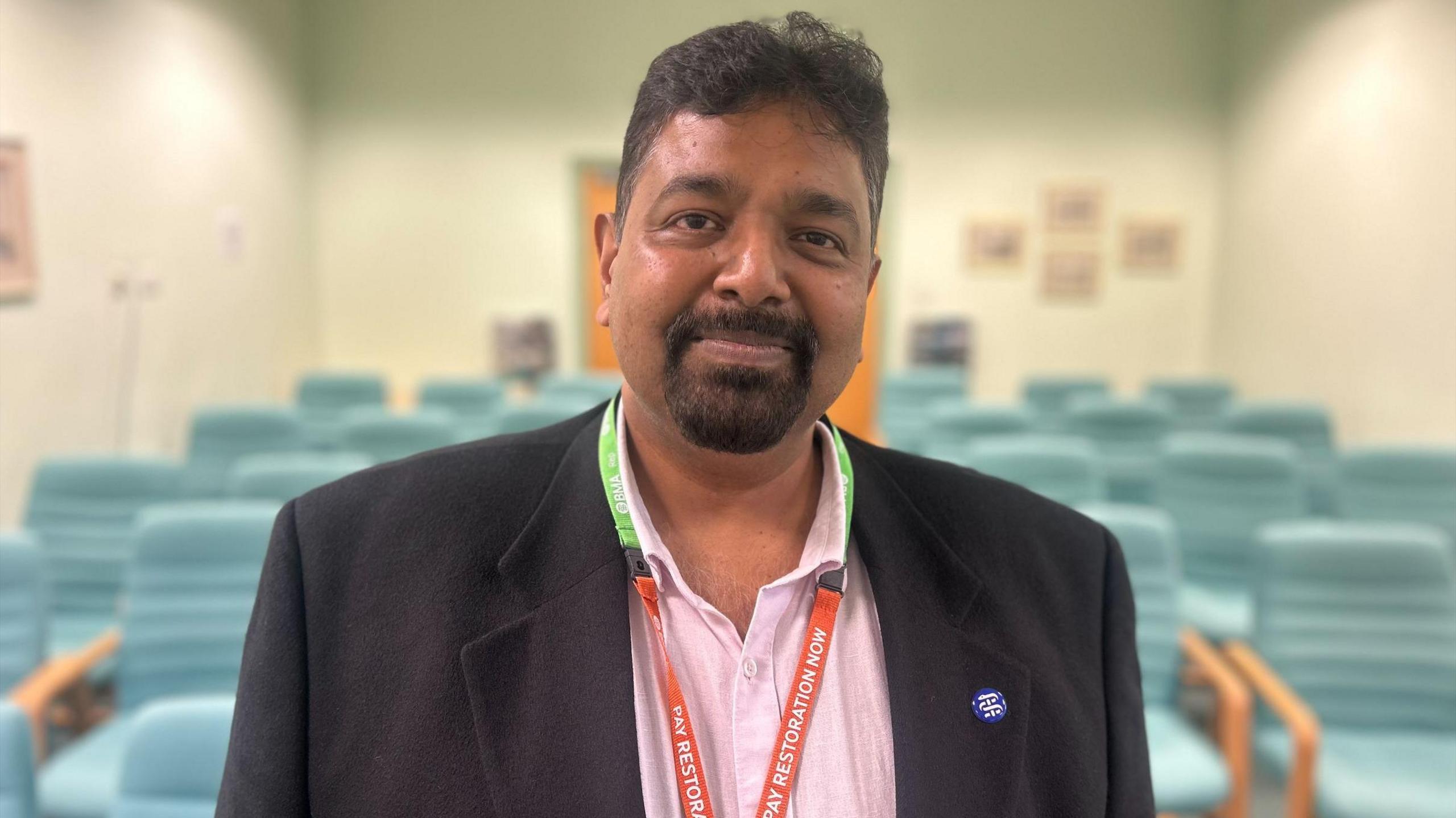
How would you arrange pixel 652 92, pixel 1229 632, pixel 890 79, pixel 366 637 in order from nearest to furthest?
pixel 366 637 → pixel 652 92 → pixel 1229 632 → pixel 890 79

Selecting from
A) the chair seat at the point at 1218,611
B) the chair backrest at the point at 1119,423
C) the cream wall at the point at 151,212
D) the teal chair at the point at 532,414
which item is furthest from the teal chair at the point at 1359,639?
the cream wall at the point at 151,212

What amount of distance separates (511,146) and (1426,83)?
21.1ft

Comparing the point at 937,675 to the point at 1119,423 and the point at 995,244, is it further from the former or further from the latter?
the point at 995,244

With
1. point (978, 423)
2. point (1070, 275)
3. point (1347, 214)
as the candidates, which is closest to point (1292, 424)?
point (1347, 214)

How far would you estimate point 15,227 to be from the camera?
4.36 meters

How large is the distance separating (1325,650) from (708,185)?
2.56 metres

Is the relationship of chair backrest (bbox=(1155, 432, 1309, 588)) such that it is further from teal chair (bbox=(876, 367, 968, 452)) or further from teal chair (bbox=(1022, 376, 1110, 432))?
teal chair (bbox=(1022, 376, 1110, 432))

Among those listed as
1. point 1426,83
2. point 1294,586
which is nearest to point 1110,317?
point 1426,83

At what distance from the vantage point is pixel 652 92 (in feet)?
3.47

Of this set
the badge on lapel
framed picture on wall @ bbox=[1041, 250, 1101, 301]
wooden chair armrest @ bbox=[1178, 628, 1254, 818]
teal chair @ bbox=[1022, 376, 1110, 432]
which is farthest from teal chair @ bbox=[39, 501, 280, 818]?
framed picture on wall @ bbox=[1041, 250, 1101, 301]

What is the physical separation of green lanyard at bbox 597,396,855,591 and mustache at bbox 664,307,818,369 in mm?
177

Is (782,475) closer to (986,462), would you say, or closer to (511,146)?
(986,462)

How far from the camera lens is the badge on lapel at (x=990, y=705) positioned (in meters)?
1.04

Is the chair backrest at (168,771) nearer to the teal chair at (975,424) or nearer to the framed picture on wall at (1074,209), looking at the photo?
the teal chair at (975,424)
